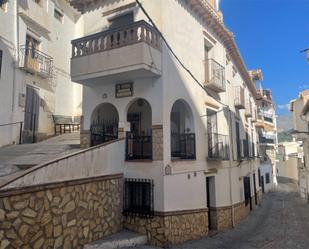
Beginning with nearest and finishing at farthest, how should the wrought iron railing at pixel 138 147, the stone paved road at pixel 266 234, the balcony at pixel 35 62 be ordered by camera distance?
the wrought iron railing at pixel 138 147 < the stone paved road at pixel 266 234 < the balcony at pixel 35 62

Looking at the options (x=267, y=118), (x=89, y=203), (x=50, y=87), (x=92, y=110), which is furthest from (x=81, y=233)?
(x=267, y=118)

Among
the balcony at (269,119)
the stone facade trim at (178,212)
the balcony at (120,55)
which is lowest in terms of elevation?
the stone facade trim at (178,212)

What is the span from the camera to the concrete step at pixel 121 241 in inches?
283

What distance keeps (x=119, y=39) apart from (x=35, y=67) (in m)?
8.04

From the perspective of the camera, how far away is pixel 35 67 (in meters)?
15.0

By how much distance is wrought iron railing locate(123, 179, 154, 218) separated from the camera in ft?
29.0

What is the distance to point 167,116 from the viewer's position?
9.23 m

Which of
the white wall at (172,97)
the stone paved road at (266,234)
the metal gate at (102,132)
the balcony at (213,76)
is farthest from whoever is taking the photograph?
the balcony at (213,76)

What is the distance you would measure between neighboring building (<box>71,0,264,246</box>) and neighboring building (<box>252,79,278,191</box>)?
1662 cm

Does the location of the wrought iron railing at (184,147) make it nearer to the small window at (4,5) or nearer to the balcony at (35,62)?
the balcony at (35,62)

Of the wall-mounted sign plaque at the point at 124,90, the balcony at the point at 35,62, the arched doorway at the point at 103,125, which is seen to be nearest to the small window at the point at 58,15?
the balcony at the point at 35,62

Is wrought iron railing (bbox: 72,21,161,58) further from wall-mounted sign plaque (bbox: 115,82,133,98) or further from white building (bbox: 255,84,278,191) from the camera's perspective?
white building (bbox: 255,84,278,191)

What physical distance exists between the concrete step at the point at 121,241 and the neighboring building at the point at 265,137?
2160 centimetres

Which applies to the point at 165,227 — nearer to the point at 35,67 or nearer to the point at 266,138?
the point at 35,67
